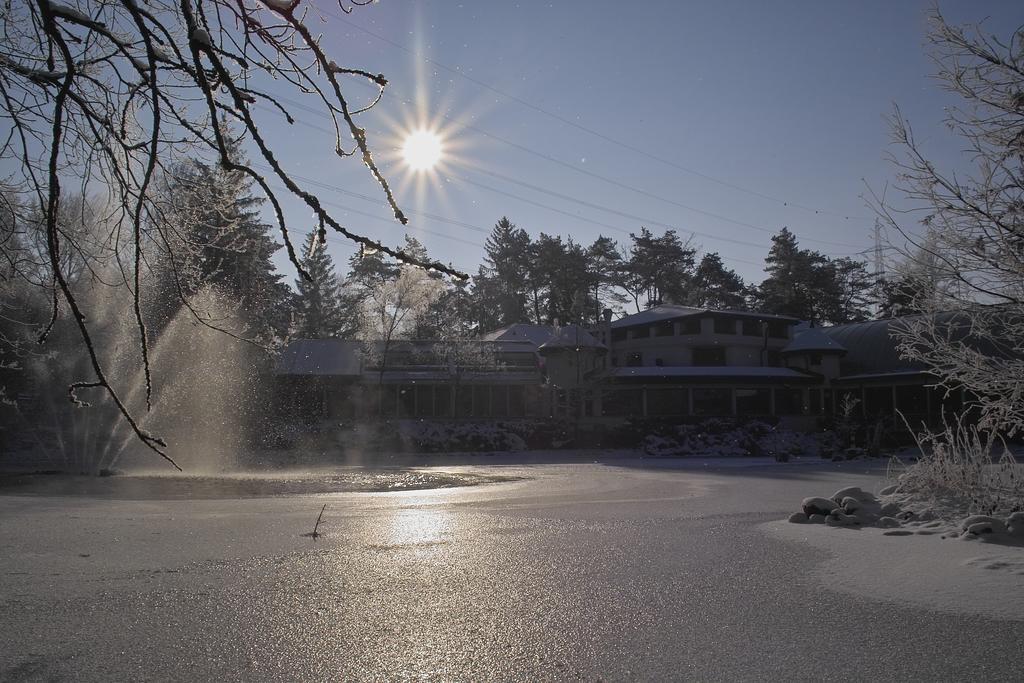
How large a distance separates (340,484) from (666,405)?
2874 cm

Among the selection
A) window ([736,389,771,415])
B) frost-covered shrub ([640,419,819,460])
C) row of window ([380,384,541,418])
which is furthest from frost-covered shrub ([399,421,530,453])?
window ([736,389,771,415])

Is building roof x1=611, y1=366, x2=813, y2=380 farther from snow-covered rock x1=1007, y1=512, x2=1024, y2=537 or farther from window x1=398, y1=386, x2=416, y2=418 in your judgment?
snow-covered rock x1=1007, y1=512, x2=1024, y2=537

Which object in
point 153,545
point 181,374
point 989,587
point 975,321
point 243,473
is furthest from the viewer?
point 181,374

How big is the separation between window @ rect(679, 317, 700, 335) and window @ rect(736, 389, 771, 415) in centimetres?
438

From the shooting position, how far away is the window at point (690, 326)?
4691cm

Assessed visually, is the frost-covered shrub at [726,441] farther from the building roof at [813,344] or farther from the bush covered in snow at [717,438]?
the building roof at [813,344]

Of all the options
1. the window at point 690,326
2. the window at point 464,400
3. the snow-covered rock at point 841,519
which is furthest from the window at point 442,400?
the snow-covered rock at point 841,519

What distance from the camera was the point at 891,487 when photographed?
11.9m

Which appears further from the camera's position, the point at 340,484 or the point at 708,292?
the point at 708,292

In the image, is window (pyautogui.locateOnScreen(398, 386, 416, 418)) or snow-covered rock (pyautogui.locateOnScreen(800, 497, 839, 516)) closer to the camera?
snow-covered rock (pyautogui.locateOnScreen(800, 497, 839, 516))

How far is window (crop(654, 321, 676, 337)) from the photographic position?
157 ft

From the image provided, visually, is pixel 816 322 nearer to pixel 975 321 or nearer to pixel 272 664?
pixel 975 321

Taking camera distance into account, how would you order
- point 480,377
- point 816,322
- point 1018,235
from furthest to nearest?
point 816,322 → point 480,377 → point 1018,235

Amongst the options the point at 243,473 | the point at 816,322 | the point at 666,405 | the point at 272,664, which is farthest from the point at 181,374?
the point at 816,322
